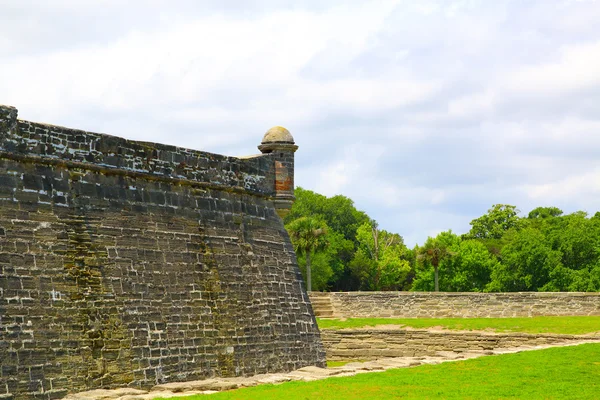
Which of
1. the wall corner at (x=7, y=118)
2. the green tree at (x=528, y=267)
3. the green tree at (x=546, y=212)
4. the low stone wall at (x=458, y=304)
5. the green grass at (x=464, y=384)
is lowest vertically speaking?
the green grass at (x=464, y=384)

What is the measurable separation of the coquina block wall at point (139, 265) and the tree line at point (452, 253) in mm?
28575

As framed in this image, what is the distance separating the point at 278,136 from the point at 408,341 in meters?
11.2

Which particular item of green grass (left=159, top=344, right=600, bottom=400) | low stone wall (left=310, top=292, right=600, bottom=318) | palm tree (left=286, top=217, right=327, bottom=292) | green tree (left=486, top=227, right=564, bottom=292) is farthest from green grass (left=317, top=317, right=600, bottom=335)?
green tree (left=486, top=227, right=564, bottom=292)

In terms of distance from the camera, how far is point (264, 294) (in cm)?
1997

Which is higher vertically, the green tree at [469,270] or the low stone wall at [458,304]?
the green tree at [469,270]

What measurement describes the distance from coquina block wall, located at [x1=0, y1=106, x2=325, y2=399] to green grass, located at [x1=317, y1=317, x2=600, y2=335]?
10.6 metres

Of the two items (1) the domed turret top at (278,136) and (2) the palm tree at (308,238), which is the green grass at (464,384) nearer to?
(1) the domed turret top at (278,136)

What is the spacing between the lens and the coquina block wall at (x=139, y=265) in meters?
14.8

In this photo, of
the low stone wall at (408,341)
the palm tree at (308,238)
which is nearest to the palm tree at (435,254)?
the palm tree at (308,238)

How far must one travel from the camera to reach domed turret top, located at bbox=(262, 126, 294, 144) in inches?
840

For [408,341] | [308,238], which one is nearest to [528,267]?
[308,238]

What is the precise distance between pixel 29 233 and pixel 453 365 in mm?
8389

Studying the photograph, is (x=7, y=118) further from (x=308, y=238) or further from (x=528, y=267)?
(x=528, y=267)

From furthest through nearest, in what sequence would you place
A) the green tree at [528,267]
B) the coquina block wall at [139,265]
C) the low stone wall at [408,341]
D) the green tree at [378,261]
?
the green tree at [378,261] < the green tree at [528,267] < the low stone wall at [408,341] < the coquina block wall at [139,265]
